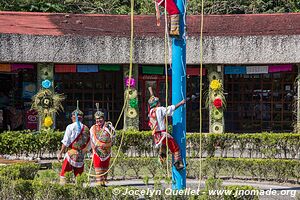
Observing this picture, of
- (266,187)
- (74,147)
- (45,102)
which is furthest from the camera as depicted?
(45,102)

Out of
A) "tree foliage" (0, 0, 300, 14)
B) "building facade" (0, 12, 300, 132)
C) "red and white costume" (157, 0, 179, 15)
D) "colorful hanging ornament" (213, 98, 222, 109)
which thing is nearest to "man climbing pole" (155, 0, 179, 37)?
"red and white costume" (157, 0, 179, 15)

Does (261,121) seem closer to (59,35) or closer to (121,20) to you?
(121,20)

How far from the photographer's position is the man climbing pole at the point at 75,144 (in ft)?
41.2

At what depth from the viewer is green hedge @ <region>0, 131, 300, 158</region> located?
18.3 metres

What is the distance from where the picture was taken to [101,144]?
12.9 meters

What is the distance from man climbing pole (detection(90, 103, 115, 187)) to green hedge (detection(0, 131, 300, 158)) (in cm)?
554

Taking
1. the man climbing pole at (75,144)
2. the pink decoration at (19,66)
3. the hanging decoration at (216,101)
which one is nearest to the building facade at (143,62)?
the pink decoration at (19,66)

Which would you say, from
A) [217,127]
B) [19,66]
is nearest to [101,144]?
[217,127]

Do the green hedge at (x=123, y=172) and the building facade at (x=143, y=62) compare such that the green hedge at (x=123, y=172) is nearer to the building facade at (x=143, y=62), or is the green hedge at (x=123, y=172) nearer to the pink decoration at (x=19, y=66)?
the building facade at (x=143, y=62)

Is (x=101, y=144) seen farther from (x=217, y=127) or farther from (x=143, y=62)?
(x=217, y=127)

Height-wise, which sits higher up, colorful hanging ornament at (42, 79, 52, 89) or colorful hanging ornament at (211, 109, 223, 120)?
colorful hanging ornament at (42, 79, 52, 89)

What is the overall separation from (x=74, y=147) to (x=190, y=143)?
7072mm

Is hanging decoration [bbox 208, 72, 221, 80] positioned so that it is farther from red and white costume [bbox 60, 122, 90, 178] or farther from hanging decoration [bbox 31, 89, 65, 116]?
red and white costume [bbox 60, 122, 90, 178]

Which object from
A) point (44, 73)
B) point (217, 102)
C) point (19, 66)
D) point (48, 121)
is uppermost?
point (19, 66)
